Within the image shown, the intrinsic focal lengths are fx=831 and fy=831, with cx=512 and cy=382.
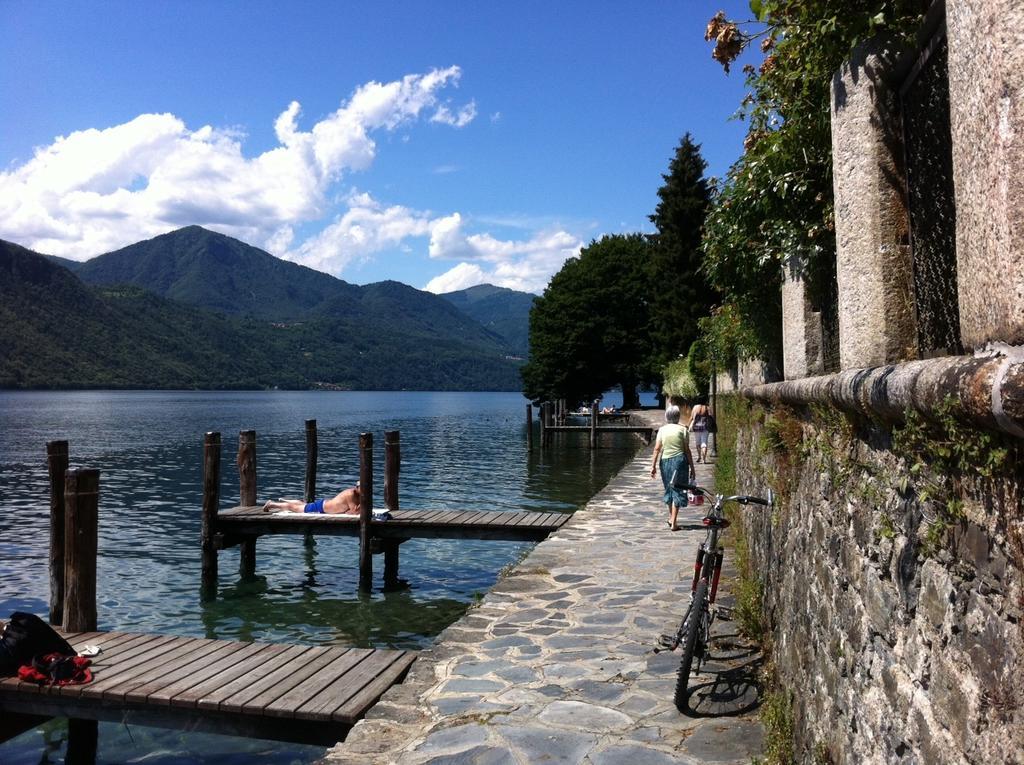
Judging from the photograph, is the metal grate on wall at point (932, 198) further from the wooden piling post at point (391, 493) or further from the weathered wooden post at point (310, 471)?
the weathered wooden post at point (310, 471)

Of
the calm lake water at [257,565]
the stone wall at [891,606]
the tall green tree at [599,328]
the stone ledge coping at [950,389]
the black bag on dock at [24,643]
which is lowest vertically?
the calm lake water at [257,565]

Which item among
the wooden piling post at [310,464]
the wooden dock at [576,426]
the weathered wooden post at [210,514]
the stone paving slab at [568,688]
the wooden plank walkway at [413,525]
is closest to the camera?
the stone paving slab at [568,688]

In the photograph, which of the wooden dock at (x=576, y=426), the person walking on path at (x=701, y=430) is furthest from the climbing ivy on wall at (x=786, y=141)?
the wooden dock at (x=576, y=426)

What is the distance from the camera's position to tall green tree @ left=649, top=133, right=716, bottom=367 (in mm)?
36750

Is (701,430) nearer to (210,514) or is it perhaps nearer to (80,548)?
(210,514)

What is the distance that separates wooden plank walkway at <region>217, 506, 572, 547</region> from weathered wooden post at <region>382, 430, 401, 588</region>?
31 cm

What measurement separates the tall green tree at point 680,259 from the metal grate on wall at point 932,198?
3367 centimetres

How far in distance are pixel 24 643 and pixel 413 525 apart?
669 cm

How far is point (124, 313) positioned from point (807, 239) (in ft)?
679

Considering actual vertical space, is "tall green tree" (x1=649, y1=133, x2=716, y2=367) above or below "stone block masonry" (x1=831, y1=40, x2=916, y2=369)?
above

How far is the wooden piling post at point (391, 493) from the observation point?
13.5 meters

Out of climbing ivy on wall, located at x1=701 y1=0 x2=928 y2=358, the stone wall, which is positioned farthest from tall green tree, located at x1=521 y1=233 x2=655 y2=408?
the stone wall

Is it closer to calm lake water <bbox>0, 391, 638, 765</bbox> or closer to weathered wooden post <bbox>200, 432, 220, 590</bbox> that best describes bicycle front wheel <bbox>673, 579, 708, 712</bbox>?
calm lake water <bbox>0, 391, 638, 765</bbox>

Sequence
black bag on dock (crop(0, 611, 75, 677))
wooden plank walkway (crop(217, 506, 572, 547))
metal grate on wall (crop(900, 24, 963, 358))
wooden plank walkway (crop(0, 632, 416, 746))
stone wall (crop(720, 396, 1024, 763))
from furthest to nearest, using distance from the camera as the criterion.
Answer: wooden plank walkway (crop(217, 506, 572, 547)) < black bag on dock (crop(0, 611, 75, 677)) < wooden plank walkway (crop(0, 632, 416, 746)) < metal grate on wall (crop(900, 24, 963, 358)) < stone wall (crop(720, 396, 1024, 763))
